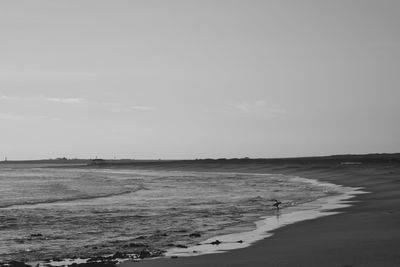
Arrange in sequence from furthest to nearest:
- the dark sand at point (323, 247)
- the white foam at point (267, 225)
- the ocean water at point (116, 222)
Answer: the ocean water at point (116, 222), the white foam at point (267, 225), the dark sand at point (323, 247)

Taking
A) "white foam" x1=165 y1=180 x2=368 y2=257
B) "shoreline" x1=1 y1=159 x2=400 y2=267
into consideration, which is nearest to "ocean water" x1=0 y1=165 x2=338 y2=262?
"white foam" x1=165 y1=180 x2=368 y2=257

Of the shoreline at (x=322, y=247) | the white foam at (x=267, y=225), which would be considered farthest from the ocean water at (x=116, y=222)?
the shoreline at (x=322, y=247)

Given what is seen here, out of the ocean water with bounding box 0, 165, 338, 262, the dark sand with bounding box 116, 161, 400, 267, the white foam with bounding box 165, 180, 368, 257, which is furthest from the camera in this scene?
the ocean water with bounding box 0, 165, 338, 262

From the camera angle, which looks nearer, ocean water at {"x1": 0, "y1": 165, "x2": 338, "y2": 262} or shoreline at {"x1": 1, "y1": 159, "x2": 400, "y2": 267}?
shoreline at {"x1": 1, "y1": 159, "x2": 400, "y2": 267}

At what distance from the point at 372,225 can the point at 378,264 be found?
25.3ft

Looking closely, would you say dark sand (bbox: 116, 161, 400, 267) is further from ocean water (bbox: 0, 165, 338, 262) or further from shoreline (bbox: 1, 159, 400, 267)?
ocean water (bbox: 0, 165, 338, 262)

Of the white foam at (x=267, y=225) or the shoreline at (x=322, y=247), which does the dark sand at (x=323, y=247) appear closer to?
the shoreline at (x=322, y=247)

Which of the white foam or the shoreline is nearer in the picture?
the shoreline

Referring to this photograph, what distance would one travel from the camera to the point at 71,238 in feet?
63.3

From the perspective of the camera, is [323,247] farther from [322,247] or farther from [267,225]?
[267,225]

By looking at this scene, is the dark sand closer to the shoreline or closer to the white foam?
the shoreline

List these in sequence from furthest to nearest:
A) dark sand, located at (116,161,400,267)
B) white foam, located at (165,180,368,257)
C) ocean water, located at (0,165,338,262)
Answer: ocean water, located at (0,165,338,262)
white foam, located at (165,180,368,257)
dark sand, located at (116,161,400,267)

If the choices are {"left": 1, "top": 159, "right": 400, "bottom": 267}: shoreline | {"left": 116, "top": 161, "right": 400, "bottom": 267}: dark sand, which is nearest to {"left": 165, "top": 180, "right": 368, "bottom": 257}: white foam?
{"left": 1, "top": 159, "right": 400, "bottom": 267}: shoreline

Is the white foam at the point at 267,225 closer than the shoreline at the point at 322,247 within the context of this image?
No
